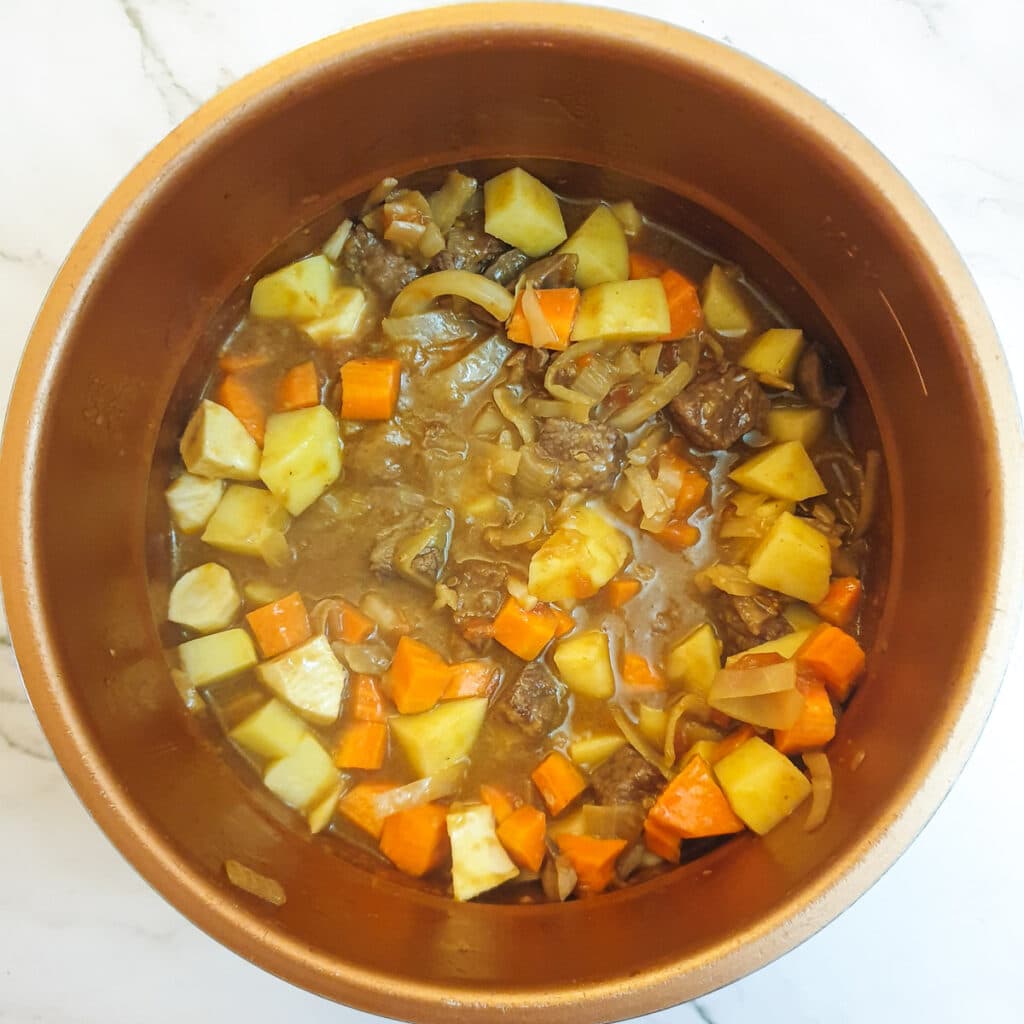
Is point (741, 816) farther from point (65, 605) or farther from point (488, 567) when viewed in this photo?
point (65, 605)

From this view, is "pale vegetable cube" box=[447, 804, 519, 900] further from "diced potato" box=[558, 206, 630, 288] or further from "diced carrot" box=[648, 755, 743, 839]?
"diced potato" box=[558, 206, 630, 288]

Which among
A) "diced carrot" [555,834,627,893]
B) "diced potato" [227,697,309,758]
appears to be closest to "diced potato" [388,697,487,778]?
"diced potato" [227,697,309,758]

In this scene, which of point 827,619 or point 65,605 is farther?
point 827,619

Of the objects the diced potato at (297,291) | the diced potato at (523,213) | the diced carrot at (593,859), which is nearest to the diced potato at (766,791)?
the diced carrot at (593,859)

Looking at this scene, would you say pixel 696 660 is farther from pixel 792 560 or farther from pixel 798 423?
pixel 798 423

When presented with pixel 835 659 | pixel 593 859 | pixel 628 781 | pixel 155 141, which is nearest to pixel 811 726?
pixel 835 659

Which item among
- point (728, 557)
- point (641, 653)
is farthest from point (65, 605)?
point (728, 557)
